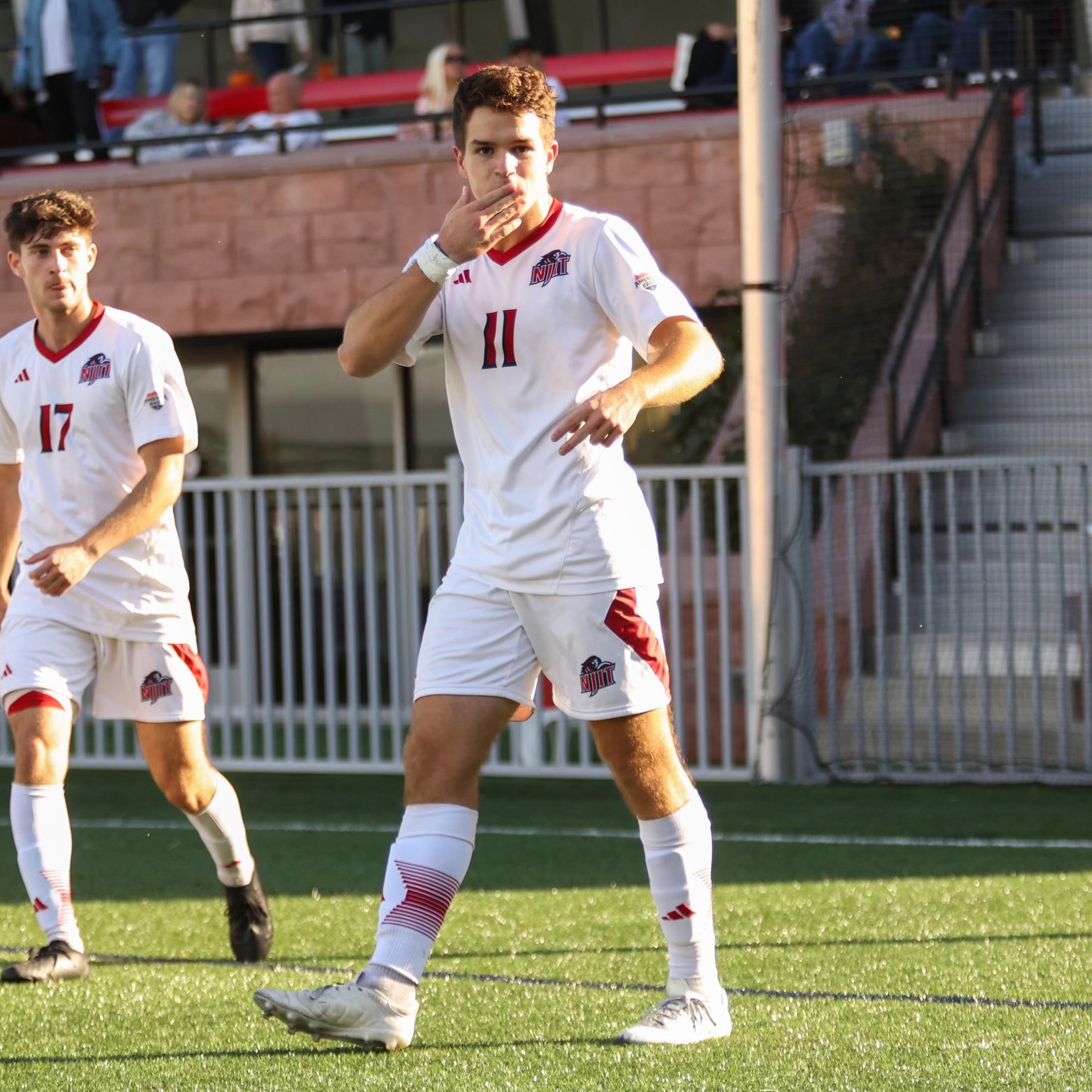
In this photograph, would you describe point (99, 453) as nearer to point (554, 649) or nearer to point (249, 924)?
point (249, 924)

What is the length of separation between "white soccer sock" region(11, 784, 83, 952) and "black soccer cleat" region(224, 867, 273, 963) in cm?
47

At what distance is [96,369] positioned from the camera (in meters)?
5.35

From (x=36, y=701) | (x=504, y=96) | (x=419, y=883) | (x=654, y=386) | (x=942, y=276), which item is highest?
(x=504, y=96)

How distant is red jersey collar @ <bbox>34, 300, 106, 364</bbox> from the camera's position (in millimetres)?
5395

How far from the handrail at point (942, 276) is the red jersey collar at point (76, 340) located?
253 inches

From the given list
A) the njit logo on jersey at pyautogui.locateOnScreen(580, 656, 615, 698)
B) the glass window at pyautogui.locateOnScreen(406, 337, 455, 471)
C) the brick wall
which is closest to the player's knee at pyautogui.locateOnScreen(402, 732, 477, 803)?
the njit logo on jersey at pyautogui.locateOnScreen(580, 656, 615, 698)

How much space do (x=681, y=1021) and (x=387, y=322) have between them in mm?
1625

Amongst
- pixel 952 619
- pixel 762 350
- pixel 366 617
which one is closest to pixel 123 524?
pixel 762 350

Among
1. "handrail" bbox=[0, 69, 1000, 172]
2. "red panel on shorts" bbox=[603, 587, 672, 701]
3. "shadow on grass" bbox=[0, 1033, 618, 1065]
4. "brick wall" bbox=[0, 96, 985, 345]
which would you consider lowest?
"shadow on grass" bbox=[0, 1033, 618, 1065]

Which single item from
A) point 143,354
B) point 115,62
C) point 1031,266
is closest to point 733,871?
point 143,354

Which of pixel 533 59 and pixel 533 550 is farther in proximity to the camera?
pixel 533 59

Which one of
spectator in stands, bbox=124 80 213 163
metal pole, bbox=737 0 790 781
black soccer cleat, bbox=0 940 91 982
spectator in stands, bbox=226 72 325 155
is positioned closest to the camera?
black soccer cleat, bbox=0 940 91 982

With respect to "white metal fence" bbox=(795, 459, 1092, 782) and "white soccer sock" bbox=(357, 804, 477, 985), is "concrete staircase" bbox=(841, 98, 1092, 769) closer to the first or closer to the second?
"white metal fence" bbox=(795, 459, 1092, 782)

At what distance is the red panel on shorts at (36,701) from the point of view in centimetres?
523
